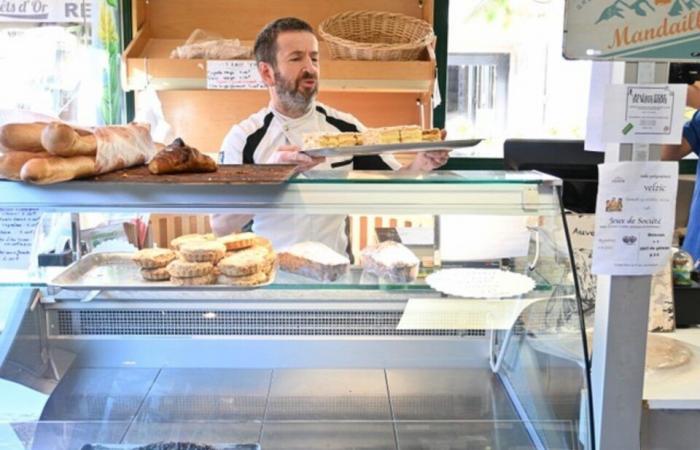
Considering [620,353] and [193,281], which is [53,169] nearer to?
[193,281]

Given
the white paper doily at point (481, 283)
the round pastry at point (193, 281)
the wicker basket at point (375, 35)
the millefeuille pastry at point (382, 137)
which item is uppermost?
the wicker basket at point (375, 35)

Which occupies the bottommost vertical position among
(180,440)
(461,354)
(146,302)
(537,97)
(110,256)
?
(180,440)

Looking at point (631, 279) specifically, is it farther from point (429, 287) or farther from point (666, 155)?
point (666, 155)

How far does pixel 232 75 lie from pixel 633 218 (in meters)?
2.26

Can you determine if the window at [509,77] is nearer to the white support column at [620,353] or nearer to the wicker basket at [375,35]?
the wicker basket at [375,35]

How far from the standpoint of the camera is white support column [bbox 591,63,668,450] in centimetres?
104

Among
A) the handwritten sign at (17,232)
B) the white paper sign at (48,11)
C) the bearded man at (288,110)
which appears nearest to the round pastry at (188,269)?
the handwritten sign at (17,232)

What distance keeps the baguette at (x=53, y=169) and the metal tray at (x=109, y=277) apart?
249 mm

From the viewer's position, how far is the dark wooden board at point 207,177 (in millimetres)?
1096

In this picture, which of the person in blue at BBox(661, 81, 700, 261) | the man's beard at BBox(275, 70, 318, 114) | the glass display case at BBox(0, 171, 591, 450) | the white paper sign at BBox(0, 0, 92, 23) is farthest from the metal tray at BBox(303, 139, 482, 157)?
the white paper sign at BBox(0, 0, 92, 23)

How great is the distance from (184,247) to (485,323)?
66 cm

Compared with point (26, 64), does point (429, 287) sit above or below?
below

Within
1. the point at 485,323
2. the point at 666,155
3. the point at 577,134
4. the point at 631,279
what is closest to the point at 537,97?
the point at 577,134

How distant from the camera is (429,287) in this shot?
126 cm
